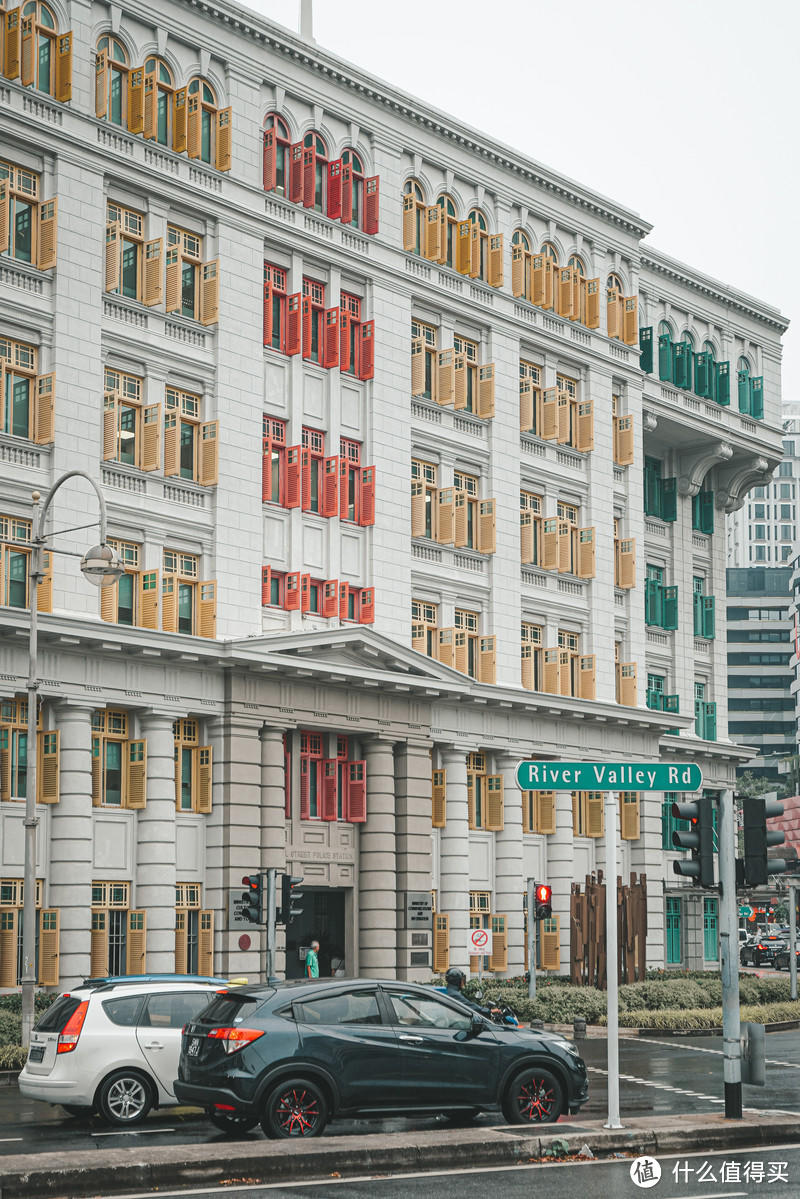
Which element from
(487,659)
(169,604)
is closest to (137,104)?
(169,604)

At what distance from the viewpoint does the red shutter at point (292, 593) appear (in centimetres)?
4059

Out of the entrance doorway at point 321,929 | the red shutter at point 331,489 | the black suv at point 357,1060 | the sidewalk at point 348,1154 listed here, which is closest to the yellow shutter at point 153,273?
the red shutter at point 331,489

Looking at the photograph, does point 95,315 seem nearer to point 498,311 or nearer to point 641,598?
point 498,311

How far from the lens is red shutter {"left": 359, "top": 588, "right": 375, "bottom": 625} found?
4284 centimetres

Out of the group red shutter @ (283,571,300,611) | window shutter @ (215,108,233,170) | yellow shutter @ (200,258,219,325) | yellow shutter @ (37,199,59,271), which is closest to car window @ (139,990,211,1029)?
red shutter @ (283,571,300,611)

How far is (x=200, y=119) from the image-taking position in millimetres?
40000

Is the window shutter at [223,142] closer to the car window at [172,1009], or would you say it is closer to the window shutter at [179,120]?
the window shutter at [179,120]

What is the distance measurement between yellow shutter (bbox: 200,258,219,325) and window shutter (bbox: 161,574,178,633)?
6732 millimetres

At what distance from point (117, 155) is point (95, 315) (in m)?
3.92

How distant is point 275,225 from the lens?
136 ft

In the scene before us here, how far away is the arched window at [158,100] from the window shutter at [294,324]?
5.15 meters

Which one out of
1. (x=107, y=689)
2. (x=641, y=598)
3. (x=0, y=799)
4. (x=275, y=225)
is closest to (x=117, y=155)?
(x=275, y=225)

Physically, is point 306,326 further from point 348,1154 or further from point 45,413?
point 348,1154

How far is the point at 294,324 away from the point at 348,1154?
96.5 ft
